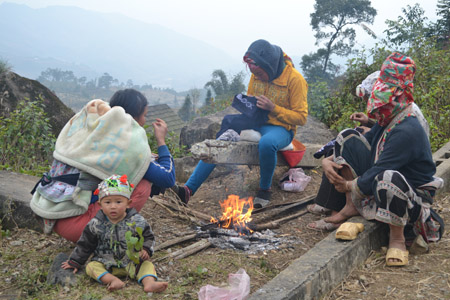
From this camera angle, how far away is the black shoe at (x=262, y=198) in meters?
5.04

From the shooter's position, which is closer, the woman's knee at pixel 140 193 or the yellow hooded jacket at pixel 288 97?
the woman's knee at pixel 140 193

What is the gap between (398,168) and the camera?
3268 millimetres

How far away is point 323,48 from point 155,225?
22.3 meters

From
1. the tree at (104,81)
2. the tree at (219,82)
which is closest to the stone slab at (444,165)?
Result: the tree at (219,82)

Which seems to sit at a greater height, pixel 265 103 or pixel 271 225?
pixel 265 103

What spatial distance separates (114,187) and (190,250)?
1.01 meters

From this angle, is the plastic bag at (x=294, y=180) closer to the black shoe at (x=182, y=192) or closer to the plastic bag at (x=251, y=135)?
the plastic bag at (x=251, y=135)

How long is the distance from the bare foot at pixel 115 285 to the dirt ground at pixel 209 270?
0.05 meters

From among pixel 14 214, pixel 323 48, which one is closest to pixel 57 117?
pixel 14 214

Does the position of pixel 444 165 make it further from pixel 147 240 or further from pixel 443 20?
pixel 443 20

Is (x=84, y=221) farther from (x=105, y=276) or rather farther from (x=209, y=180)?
(x=209, y=180)

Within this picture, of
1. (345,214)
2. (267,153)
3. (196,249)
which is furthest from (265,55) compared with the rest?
(196,249)

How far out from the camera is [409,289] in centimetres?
286

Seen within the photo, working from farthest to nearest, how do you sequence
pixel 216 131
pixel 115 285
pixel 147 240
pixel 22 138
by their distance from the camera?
pixel 216 131 < pixel 22 138 < pixel 147 240 < pixel 115 285
